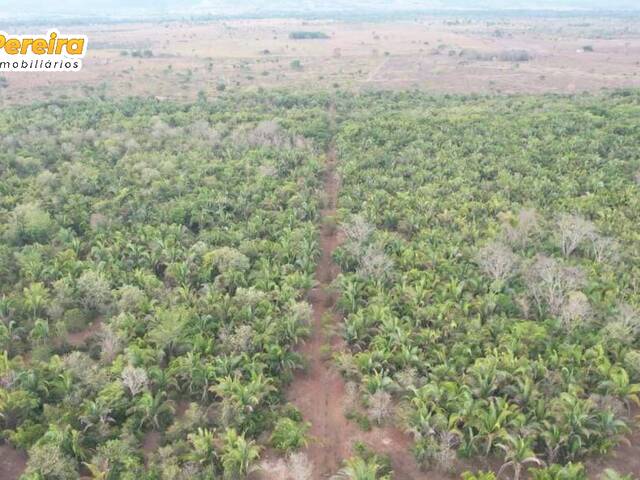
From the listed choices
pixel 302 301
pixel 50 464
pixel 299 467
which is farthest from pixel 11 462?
pixel 302 301

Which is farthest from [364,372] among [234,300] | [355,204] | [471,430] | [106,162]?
[106,162]

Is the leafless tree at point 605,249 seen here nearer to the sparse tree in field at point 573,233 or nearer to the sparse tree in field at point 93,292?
the sparse tree in field at point 573,233

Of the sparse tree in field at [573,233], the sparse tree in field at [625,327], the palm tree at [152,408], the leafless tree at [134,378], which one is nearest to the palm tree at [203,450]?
the palm tree at [152,408]

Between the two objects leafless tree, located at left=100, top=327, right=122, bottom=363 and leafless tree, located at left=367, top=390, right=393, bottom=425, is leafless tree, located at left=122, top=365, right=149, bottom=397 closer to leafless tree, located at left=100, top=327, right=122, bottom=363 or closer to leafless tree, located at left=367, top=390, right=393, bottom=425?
leafless tree, located at left=100, top=327, right=122, bottom=363

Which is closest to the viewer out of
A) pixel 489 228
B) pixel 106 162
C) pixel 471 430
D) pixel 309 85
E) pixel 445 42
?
pixel 471 430

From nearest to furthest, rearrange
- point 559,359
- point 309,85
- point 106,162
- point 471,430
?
1. point 471,430
2. point 559,359
3. point 106,162
4. point 309,85

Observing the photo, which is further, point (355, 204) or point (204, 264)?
point (355, 204)

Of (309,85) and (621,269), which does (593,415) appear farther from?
(309,85)

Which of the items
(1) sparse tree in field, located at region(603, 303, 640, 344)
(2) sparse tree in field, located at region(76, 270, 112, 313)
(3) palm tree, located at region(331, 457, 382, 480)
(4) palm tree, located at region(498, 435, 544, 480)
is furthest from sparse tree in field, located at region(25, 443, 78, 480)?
(1) sparse tree in field, located at region(603, 303, 640, 344)
